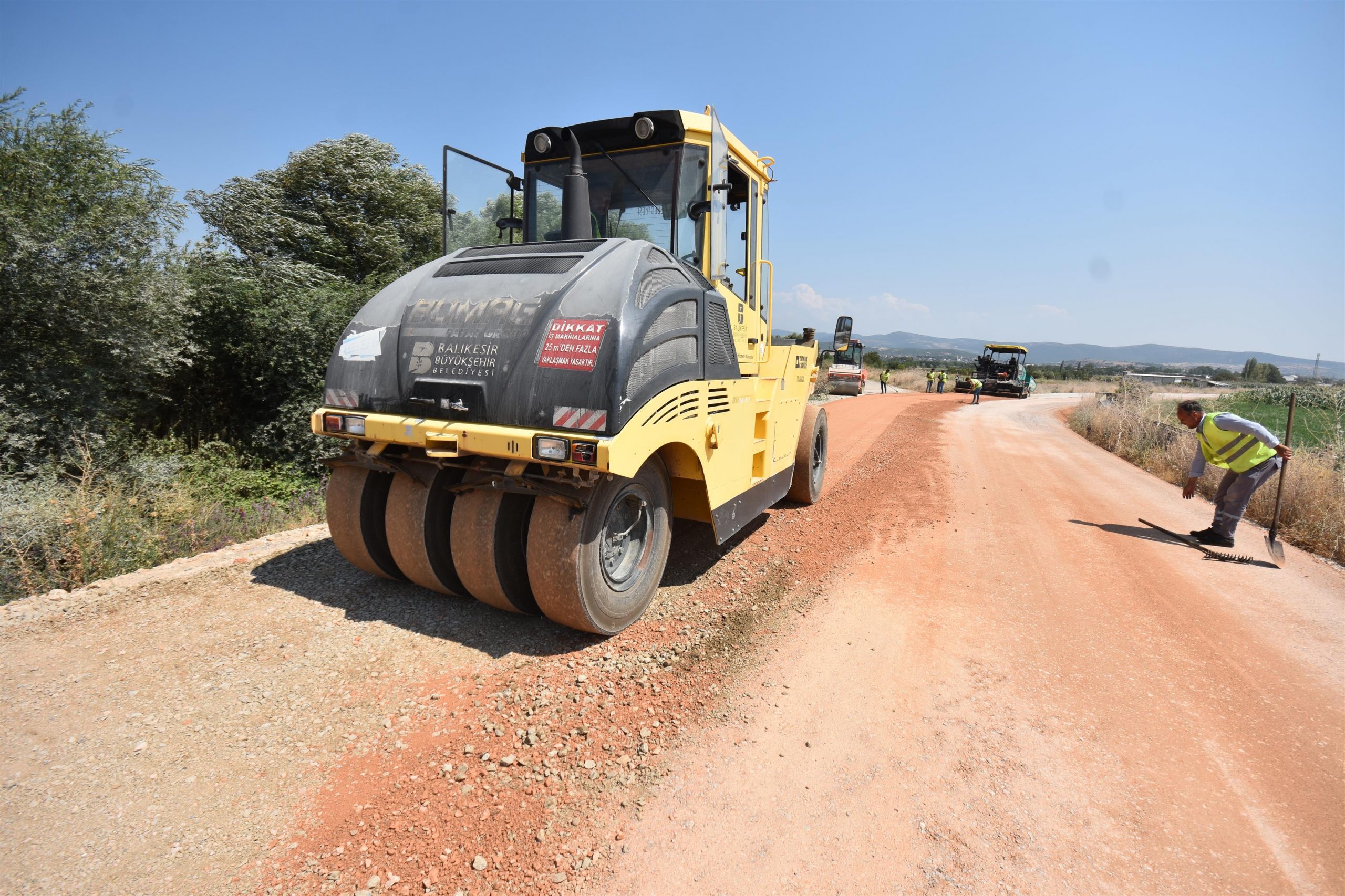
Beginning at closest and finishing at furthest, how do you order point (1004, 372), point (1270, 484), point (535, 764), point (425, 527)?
point (535, 764) < point (425, 527) < point (1270, 484) < point (1004, 372)

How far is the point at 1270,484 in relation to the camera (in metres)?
7.55

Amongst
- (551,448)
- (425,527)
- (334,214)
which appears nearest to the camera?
(551,448)

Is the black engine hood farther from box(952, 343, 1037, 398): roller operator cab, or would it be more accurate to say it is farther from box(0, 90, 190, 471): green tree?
box(952, 343, 1037, 398): roller operator cab

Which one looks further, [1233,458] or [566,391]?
[1233,458]

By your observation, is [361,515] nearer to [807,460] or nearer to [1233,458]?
[807,460]

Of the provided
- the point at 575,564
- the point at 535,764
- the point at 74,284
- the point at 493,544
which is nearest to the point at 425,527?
the point at 493,544

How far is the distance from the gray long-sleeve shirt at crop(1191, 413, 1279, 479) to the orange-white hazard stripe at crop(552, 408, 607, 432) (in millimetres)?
6395

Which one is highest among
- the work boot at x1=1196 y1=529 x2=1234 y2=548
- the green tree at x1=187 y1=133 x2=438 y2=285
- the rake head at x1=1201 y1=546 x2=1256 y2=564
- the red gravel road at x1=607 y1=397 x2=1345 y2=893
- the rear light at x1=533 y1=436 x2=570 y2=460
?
the green tree at x1=187 y1=133 x2=438 y2=285

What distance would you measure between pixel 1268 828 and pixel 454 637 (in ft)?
12.5

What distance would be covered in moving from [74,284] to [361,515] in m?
6.11

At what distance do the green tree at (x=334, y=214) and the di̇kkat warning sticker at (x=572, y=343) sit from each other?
9.24 m

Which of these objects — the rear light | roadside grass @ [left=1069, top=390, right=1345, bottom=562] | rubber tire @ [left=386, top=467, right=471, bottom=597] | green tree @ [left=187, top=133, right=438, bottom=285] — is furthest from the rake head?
green tree @ [left=187, top=133, right=438, bottom=285]

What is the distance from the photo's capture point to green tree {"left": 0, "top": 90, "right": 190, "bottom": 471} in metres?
6.84

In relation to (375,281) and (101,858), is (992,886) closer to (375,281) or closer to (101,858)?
(101,858)
